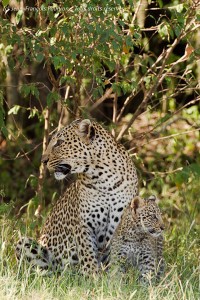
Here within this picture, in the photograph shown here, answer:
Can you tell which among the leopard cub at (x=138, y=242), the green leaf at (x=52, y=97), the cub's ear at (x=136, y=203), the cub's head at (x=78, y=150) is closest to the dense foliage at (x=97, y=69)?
the green leaf at (x=52, y=97)

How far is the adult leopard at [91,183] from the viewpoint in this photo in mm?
9102

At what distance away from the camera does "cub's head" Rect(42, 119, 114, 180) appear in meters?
9.11

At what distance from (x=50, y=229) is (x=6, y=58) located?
175 centimetres

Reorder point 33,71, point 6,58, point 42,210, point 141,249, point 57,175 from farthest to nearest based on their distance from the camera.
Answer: point 33,71, point 42,210, point 6,58, point 57,175, point 141,249

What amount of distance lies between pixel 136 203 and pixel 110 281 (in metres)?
0.97

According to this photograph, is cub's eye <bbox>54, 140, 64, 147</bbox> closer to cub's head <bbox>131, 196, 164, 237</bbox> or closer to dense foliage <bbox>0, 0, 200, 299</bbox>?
dense foliage <bbox>0, 0, 200, 299</bbox>

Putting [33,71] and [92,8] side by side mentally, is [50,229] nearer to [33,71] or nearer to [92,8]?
[92,8]

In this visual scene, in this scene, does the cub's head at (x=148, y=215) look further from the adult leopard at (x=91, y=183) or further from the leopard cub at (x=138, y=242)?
the adult leopard at (x=91, y=183)

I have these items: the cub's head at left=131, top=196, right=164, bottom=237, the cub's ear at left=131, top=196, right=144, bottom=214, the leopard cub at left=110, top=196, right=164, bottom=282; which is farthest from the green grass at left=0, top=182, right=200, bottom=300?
the cub's ear at left=131, top=196, right=144, bottom=214

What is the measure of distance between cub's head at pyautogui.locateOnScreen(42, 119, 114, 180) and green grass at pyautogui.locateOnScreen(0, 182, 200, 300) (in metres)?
0.69

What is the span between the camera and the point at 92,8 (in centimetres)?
845

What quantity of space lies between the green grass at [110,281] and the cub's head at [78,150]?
2.25 feet

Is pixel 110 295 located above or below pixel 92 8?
below

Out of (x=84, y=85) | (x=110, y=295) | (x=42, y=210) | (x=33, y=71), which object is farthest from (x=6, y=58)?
(x=110, y=295)
